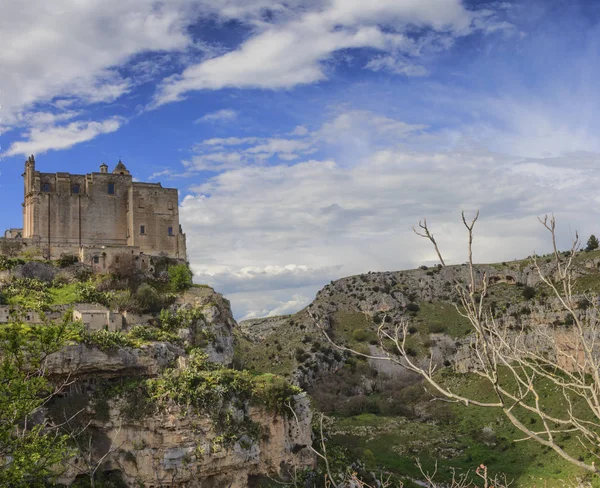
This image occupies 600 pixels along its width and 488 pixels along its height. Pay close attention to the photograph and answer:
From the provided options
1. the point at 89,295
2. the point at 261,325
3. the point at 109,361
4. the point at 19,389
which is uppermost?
the point at 89,295

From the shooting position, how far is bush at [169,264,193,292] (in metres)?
48.6

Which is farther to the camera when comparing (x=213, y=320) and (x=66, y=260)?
(x=66, y=260)

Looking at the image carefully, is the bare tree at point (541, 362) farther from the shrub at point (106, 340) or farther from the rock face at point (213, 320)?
the shrub at point (106, 340)

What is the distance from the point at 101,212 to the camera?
5322cm

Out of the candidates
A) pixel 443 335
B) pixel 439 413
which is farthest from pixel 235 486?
pixel 443 335

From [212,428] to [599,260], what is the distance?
204 ft

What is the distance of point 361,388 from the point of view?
75938 mm

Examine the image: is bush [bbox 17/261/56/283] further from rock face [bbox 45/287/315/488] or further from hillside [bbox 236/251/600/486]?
hillside [bbox 236/251/600/486]

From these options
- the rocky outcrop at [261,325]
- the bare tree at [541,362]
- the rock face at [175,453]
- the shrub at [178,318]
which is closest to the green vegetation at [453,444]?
the bare tree at [541,362]

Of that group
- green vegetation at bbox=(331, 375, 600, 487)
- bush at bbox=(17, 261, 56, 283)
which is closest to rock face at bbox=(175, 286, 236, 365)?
bush at bbox=(17, 261, 56, 283)

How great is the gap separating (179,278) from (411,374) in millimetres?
40494

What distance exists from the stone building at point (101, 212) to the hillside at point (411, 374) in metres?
14.2

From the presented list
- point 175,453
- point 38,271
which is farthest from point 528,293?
point 38,271

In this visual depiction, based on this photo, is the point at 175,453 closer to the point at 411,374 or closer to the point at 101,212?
the point at 101,212
